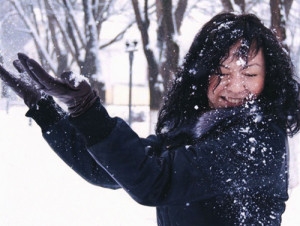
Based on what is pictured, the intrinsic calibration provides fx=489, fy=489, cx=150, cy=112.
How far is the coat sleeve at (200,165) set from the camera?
1.15 metres

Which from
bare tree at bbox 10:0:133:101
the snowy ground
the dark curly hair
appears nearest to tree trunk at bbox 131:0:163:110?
the snowy ground

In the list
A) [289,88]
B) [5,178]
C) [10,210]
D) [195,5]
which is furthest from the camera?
[195,5]

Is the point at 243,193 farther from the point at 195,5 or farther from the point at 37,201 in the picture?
the point at 195,5

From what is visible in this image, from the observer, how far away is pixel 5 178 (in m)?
8.70

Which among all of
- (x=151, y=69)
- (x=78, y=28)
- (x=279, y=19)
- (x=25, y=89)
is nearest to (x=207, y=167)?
(x=25, y=89)

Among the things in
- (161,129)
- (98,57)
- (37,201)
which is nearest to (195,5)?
(98,57)

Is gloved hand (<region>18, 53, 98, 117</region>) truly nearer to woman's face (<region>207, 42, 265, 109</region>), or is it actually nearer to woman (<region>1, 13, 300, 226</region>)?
woman (<region>1, 13, 300, 226</region>)

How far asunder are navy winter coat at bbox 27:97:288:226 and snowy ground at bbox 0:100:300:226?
4757mm

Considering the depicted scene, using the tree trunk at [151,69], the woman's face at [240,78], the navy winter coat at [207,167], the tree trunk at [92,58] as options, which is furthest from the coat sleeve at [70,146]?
the tree trunk at [92,58]

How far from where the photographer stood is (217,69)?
4.78 feet

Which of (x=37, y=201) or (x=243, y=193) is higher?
(x=243, y=193)

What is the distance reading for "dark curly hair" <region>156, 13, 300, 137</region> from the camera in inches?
56.4

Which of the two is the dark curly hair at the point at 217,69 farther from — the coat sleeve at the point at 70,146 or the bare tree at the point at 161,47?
the bare tree at the point at 161,47

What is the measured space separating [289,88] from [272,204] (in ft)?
1.35
